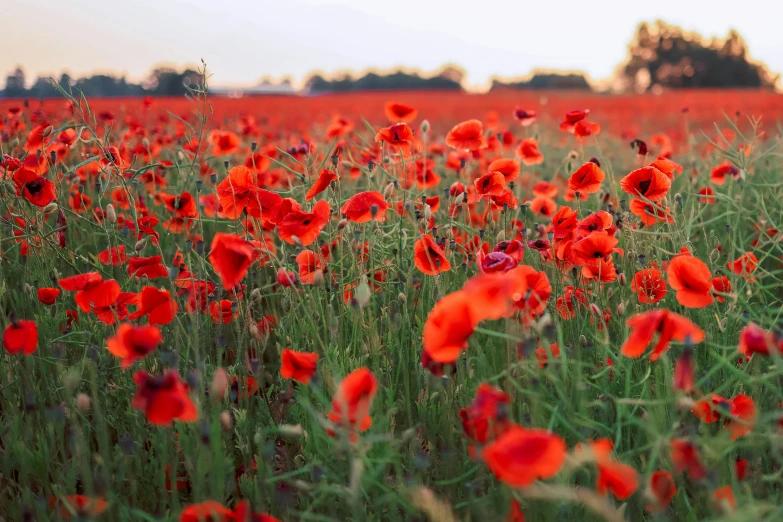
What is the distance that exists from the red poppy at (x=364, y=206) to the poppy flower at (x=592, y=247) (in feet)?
1.61

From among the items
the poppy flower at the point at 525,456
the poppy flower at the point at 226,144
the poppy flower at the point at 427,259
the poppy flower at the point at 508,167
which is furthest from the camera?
the poppy flower at the point at 226,144

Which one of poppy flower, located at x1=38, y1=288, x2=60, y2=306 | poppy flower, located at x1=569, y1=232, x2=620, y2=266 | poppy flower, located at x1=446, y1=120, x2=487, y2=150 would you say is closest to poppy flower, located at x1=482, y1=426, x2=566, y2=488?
poppy flower, located at x1=569, y1=232, x2=620, y2=266

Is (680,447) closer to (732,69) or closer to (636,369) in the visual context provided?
(636,369)

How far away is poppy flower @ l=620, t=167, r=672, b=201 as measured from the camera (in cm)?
164

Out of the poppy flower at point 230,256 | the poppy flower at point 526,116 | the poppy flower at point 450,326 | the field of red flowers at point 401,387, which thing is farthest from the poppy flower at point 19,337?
the poppy flower at point 526,116

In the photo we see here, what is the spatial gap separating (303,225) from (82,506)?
758 mm

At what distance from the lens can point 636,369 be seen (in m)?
1.56

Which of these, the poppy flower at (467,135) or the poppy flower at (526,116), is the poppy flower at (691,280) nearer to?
the poppy flower at (467,135)

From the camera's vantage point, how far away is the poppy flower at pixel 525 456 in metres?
0.74

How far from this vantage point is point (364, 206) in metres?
1.65

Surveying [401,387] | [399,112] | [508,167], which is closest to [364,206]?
[401,387]

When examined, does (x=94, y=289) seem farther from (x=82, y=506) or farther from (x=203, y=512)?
(x=203, y=512)

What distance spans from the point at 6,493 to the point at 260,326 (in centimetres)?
71

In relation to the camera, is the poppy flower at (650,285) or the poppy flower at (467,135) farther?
the poppy flower at (467,135)
